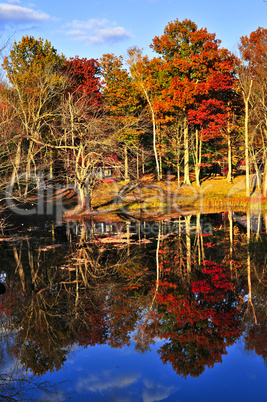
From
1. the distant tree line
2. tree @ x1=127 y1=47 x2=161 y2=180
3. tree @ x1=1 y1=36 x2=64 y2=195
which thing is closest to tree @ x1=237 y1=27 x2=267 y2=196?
the distant tree line

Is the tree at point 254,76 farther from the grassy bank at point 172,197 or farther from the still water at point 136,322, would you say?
the still water at point 136,322

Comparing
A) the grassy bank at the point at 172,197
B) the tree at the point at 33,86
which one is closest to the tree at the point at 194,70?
the grassy bank at the point at 172,197

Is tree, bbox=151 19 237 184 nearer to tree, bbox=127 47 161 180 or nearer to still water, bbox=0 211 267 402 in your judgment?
tree, bbox=127 47 161 180

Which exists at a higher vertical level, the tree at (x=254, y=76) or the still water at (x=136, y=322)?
the tree at (x=254, y=76)

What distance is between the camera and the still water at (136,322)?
24.9 ft

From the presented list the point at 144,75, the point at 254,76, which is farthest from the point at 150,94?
the point at 254,76

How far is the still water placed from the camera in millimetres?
7594

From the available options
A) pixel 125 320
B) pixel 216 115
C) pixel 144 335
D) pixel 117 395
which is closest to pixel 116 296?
pixel 125 320

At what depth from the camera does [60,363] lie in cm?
853

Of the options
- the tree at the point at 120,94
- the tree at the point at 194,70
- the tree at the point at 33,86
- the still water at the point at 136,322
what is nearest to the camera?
the still water at the point at 136,322

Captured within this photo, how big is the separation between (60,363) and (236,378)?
12.2 ft

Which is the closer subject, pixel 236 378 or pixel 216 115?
pixel 236 378

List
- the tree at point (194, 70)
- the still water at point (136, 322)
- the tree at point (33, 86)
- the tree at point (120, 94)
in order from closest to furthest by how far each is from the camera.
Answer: the still water at point (136, 322) → the tree at point (33, 86) → the tree at point (194, 70) → the tree at point (120, 94)

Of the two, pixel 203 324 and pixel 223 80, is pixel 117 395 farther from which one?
pixel 223 80
